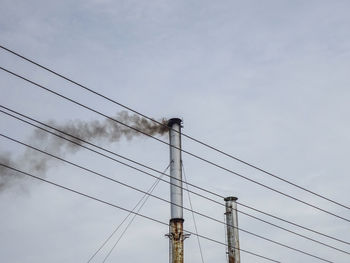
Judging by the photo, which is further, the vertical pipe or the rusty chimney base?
the vertical pipe

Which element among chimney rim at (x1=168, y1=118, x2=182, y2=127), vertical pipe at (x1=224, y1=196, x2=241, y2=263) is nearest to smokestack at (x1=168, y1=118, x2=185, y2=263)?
chimney rim at (x1=168, y1=118, x2=182, y2=127)

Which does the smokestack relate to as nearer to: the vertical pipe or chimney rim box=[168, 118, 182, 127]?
chimney rim box=[168, 118, 182, 127]

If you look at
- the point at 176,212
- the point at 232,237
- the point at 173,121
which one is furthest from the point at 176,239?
the point at 232,237

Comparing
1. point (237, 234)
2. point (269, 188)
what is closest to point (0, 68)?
point (269, 188)

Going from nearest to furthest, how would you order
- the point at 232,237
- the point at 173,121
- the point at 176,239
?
the point at 176,239 < the point at 173,121 < the point at 232,237

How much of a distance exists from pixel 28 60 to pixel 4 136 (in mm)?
1860

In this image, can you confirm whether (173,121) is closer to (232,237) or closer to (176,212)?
(176,212)

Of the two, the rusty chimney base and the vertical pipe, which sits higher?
the vertical pipe

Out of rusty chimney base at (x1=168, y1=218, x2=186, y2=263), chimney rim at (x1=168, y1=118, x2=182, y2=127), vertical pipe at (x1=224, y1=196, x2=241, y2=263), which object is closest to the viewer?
rusty chimney base at (x1=168, y1=218, x2=186, y2=263)

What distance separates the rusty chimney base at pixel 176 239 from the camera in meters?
19.1

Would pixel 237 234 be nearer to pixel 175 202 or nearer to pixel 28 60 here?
pixel 175 202

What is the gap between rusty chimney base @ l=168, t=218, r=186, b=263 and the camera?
1906 cm

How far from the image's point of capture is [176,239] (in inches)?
766

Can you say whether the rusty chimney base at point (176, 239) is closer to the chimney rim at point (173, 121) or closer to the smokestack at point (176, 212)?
the smokestack at point (176, 212)
